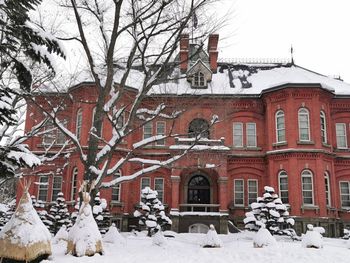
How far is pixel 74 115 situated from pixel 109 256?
14.5m

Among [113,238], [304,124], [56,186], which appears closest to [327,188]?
[304,124]

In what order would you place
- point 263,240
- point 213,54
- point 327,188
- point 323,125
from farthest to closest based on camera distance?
point 213,54, point 323,125, point 327,188, point 263,240

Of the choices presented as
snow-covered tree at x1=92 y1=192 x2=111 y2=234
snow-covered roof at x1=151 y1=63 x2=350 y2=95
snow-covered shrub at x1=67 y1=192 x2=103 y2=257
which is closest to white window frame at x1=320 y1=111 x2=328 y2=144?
snow-covered roof at x1=151 y1=63 x2=350 y2=95

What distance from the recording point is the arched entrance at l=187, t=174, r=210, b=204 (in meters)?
24.3

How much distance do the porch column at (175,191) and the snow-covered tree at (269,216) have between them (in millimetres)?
4458

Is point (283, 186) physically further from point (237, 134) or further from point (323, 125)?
point (323, 125)

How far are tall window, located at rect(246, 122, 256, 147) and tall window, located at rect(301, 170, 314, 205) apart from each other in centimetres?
392

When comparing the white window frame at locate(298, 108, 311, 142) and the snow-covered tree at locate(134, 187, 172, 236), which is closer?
the snow-covered tree at locate(134, 187, 172, 236)

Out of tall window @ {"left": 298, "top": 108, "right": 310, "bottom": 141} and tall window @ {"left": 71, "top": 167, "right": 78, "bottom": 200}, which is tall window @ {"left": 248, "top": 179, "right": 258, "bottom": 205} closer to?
tall window @ {"left": 298, "top": 108, "right": 310, "bottom": 141}

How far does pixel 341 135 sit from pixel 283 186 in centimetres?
573

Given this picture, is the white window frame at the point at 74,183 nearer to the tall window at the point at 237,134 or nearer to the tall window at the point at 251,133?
the tall window at the point at 237,134

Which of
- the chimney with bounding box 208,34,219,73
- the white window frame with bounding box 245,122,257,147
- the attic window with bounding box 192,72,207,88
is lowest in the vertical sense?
the white window frame with bounding box 245,122,257,147

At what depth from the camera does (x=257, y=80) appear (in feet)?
86.1

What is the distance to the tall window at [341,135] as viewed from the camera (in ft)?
80.1
